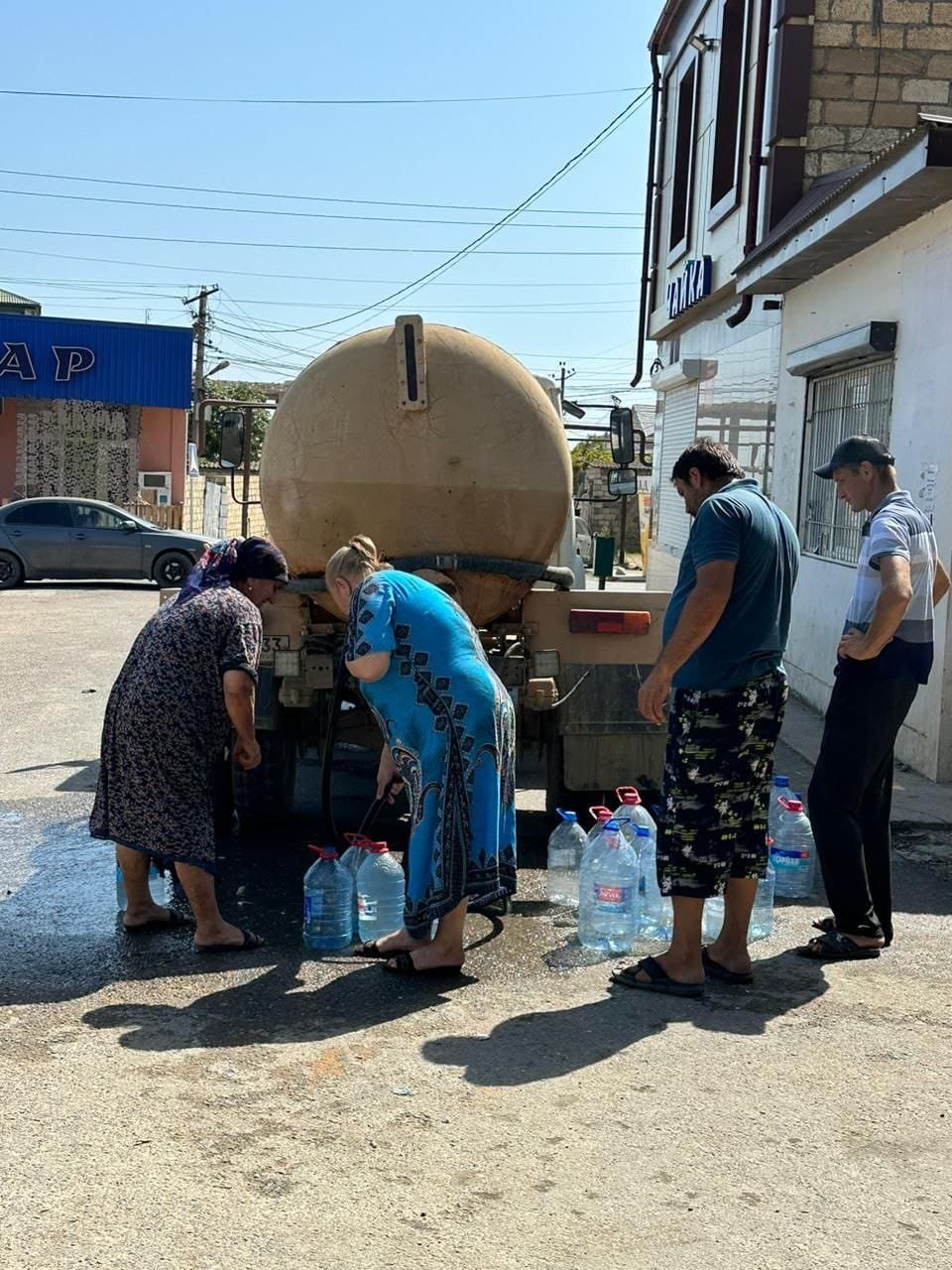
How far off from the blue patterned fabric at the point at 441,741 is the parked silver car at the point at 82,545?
57.2ft

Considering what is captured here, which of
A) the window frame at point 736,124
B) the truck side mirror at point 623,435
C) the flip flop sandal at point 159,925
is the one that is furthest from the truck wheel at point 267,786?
the window frame at point 736,124

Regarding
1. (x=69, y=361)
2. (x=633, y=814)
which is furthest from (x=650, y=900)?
(x=69, y=361)

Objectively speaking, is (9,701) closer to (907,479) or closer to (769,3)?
(907,479)

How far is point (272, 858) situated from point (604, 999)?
7.66ft

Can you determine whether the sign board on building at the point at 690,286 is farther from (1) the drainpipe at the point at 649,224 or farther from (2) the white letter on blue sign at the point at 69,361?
(2) the white letter on blue sign at the point at 69,361

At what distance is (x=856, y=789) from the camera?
5195mm

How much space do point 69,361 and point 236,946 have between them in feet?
94.2

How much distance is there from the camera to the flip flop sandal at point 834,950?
525 centimetres

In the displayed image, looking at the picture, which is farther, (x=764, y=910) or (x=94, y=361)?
(x=94, y=361)

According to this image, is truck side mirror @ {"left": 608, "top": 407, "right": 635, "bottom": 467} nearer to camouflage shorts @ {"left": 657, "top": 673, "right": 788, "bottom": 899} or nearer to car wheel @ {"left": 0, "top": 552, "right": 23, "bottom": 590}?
camouflage shorts @ {"left": 657, "top": 673, "right": 788, "bottom": 899}

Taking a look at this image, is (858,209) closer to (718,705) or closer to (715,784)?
(718,705)

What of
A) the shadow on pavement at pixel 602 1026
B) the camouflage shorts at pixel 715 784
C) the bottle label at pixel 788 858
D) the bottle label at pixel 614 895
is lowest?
the shadow on pavement at pixel 602 1026

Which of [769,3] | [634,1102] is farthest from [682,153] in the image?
[634,1102]

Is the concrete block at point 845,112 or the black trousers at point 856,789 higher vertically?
the concrete block at point 845,112
